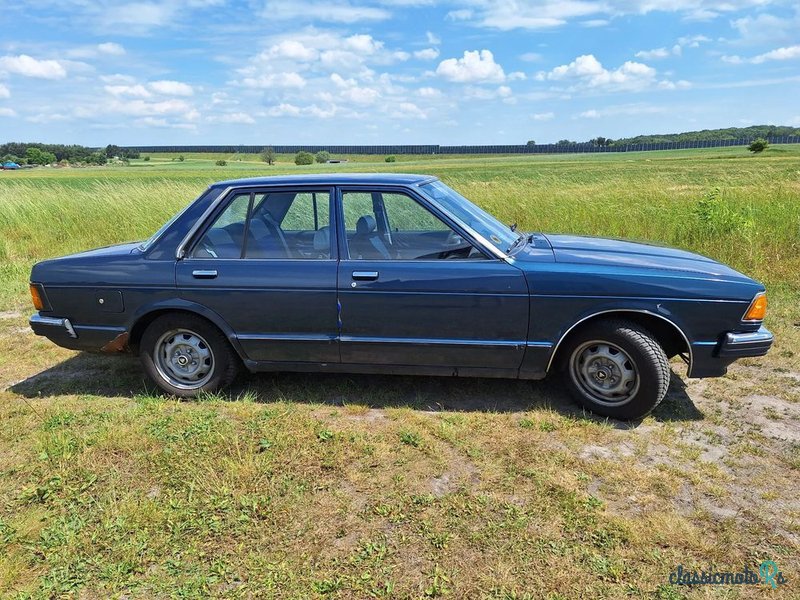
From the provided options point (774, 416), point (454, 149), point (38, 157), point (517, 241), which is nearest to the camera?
point (774, 416)

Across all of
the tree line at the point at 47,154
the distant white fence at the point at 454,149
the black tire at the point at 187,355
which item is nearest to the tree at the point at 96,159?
the tree line at the point at 47,154

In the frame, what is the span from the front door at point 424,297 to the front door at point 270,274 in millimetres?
168

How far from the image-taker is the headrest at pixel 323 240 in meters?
4.07

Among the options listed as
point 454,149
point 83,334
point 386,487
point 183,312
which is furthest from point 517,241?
point 454,149

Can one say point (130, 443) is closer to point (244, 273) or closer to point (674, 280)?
point (244, 273)

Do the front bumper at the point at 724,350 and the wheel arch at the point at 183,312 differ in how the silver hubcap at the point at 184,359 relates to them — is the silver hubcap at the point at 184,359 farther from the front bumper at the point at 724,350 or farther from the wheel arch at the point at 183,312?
the front bumper at the point at 724,350

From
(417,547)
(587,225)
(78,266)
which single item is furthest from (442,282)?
(587,225)

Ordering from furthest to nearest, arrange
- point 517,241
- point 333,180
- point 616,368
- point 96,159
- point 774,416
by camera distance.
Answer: point 96,159
point 517,241
point 333,180
point 774,416
point 616,368

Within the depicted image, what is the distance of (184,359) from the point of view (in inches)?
173

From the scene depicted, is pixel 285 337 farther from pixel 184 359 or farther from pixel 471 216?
pixel 471 216

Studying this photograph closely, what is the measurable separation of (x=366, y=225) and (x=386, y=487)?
1.94 metres

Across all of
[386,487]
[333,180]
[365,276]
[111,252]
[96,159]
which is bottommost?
[386,487]

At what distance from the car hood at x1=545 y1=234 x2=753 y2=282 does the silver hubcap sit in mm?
2789

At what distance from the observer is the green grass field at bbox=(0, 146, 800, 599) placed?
254cm
